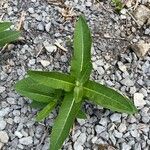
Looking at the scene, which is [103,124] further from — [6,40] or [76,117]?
[6,40]

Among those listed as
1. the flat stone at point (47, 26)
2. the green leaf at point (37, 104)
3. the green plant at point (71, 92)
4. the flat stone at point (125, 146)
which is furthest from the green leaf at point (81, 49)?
the flat stone at point (125, 146)

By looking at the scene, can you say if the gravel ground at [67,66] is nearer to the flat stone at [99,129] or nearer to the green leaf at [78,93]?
the flat stone at [99,129]

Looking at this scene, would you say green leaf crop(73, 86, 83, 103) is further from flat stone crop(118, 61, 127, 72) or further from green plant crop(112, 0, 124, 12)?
green plant crop(112, 0, 124, 12)

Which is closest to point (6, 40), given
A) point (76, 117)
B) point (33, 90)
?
point (33, 90)

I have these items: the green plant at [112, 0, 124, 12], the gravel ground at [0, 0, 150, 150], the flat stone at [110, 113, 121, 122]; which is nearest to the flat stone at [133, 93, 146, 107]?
the gravel ground at [0, 0, 150, 150]

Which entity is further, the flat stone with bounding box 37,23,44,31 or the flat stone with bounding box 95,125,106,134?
the flat stone with bounding box 37,23,44,31
